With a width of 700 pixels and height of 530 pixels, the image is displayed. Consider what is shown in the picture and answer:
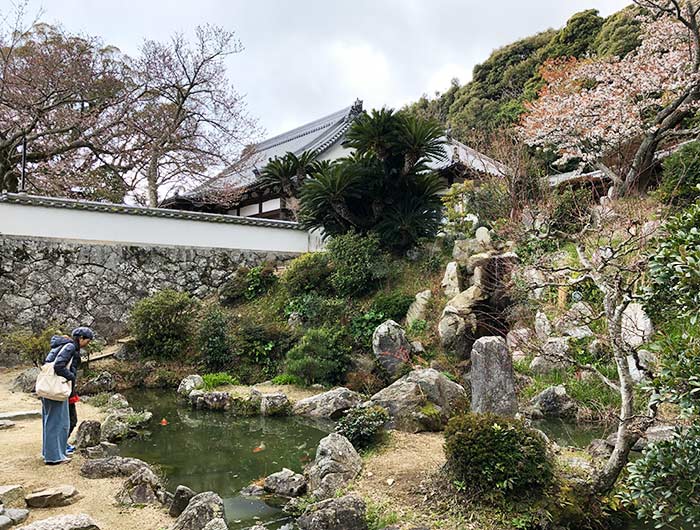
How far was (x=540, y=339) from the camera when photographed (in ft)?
26.4

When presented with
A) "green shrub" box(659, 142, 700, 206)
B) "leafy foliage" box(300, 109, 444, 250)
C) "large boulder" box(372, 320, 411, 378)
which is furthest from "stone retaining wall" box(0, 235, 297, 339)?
"green shrub" box(659, 142, 700, 206)

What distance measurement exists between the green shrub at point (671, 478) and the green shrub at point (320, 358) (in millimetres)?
6814

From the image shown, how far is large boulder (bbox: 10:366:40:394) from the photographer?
8.88 meters

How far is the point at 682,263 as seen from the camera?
2.23 m

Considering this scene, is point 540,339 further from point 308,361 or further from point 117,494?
point 117,494

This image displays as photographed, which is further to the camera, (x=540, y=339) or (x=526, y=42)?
(x=526, y=42)

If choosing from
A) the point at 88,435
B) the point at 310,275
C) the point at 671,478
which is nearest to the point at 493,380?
the point at 671,478

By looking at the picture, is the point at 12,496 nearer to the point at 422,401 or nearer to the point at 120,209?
the point at 422,401

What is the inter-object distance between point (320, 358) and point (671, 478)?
7.08 m

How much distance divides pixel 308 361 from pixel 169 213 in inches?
266

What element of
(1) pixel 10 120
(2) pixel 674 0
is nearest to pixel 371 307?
(2) pixel 674 0

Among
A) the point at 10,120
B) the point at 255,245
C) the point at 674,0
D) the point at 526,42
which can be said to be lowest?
the point at 255,245

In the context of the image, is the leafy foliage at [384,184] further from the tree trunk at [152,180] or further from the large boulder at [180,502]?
the large boulder at [180,502]

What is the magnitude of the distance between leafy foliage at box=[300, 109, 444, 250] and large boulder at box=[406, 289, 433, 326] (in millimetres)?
1858
